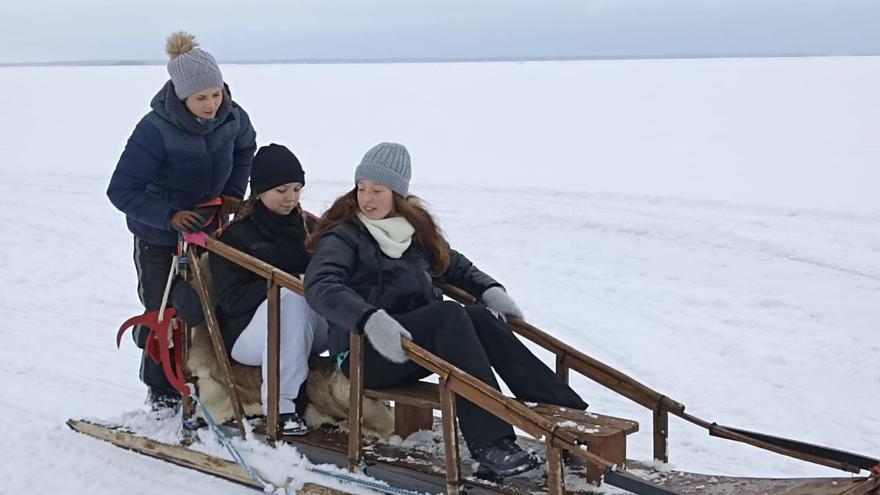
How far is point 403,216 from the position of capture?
14.0ft

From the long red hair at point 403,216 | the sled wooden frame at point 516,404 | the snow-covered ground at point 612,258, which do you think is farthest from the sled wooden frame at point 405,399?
the snow-covered ground at point 612,258

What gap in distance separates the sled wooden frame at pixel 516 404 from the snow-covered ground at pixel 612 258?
81cm

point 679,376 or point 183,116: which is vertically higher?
point 183,116

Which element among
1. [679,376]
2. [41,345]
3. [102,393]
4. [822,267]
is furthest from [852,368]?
[41,345]

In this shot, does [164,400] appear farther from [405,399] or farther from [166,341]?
[405,399]

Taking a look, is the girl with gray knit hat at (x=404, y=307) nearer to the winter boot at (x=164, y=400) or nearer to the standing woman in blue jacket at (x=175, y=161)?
the standing woman in blue jacket at (x=175, y=161)

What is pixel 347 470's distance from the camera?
4.10 m

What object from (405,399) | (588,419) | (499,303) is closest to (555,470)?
(588,419)

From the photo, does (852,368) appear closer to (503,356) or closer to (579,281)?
(579,281)

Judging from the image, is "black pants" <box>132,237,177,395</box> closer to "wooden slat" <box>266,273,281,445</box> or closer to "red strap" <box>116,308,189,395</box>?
"red strap" <box>116,308,189,395</box>

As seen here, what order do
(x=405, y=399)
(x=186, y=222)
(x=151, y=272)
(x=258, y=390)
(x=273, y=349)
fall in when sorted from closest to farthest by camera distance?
1. (x=405, y=399)
2. (x=273, y=349)
3. (x=186, y=222)
4. (x=258, y=390)
5. (x=151, y=272)

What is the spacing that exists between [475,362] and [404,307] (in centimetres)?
49

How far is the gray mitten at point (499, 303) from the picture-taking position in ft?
14.6

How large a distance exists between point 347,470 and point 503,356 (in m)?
0.74
